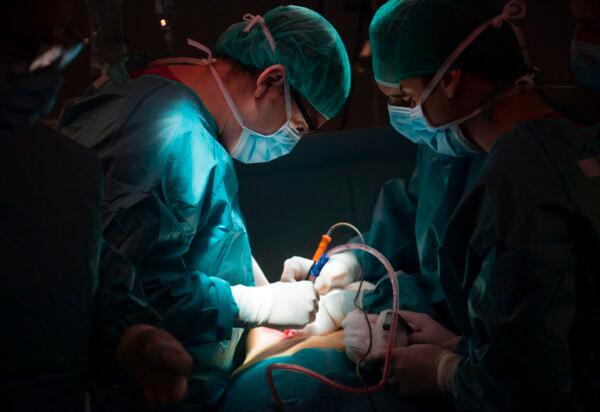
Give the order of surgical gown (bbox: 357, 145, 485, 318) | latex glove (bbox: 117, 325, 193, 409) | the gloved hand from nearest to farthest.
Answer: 1. latex glove (bbox: 117, 325, 193, 409)
2. surgical gown (bbox: 357, 145, 485, 318)
3. the gloved hand

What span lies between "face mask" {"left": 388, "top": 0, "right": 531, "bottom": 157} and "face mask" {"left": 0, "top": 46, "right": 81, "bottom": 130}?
3.70ft

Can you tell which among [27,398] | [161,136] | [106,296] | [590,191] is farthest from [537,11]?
[27,398]

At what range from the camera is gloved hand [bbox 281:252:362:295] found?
2131mm

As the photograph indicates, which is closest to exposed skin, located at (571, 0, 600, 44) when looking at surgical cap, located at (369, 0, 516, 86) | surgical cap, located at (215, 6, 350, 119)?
surgical cap, located at (369, 0, 516, 86)

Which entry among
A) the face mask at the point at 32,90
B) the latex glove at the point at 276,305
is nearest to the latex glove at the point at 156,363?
Answer: the face mask at the point at 32,90

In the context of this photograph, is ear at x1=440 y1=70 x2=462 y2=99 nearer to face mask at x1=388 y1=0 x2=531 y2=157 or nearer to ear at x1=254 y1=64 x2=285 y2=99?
face mask at x1=388 y1=0 x2=531 y2=157

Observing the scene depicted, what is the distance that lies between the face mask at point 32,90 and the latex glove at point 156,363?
0.44 m

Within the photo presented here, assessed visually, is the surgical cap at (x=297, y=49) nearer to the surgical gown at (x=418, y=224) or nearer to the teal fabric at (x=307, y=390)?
the surgical gown at (x=418, y=224)

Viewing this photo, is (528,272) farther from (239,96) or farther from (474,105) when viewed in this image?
(239,96)

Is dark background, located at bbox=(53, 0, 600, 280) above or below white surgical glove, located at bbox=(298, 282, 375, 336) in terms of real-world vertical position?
above

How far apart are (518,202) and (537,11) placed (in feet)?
7.42

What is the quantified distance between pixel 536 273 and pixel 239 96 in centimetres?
110

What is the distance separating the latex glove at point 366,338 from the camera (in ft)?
5.51

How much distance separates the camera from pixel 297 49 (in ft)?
5.66
